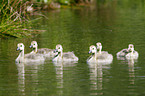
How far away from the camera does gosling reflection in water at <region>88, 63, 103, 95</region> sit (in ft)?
47.8

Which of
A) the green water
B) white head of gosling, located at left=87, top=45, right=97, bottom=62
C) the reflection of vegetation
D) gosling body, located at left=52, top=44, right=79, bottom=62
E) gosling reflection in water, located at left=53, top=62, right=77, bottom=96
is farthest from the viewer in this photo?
the reflection of vegetation

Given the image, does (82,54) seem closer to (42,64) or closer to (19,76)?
(42,64)

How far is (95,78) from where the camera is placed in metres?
16.1

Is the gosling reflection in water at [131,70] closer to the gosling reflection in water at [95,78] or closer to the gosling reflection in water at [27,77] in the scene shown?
the gosling reflection in water at [95,78]

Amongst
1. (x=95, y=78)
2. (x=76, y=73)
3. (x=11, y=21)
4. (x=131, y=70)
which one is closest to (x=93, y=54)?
(x=131, y=70)

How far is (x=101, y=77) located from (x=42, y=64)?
328cm

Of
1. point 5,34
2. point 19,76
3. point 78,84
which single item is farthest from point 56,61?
point 5,34

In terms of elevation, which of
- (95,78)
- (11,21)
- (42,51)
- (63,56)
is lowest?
(95,78)

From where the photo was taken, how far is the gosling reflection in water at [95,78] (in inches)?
573

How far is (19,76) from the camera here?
54.5 feet

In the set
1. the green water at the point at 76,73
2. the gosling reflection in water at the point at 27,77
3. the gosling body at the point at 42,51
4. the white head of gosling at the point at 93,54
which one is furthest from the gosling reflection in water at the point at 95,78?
the gosling body at the point at 42,51

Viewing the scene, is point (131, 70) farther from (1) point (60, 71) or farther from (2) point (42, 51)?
(2) point (42, 51)

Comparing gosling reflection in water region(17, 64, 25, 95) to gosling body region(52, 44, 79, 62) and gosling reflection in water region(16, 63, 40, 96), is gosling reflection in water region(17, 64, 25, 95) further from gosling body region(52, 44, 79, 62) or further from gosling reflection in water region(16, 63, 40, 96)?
gosling body region(52, 44, 79, 62)

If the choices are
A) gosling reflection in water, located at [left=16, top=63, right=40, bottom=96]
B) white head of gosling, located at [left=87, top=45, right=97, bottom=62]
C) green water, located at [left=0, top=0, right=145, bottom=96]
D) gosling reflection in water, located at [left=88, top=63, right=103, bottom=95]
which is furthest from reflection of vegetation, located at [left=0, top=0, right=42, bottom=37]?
gosling reflection in water, located at [left=88, top=63, right=103, bottom=95]
